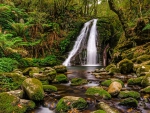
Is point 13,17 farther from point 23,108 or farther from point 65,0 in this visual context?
point 23,108

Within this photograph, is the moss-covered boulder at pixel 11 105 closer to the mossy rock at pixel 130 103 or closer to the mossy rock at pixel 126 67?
the mossy rock at pixel 130 103

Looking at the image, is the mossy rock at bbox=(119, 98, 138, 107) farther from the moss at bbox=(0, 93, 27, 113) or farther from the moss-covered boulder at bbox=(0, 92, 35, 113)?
the moss at bbox=(0, 93, 27, 113)

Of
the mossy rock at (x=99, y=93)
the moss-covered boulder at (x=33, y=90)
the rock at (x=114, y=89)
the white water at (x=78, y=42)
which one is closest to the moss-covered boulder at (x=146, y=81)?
the rock at (x=114, y=89)

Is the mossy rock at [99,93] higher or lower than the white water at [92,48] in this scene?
lower

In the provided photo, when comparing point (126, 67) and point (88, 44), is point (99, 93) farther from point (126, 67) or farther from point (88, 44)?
point (88, 44)

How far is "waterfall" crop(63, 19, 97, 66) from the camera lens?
18422 millimetres

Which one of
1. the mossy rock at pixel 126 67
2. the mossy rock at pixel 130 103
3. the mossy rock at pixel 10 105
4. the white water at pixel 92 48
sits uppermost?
the white water at pixel 92 48

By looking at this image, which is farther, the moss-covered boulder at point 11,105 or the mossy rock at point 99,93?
the mossy rock at point 99,93

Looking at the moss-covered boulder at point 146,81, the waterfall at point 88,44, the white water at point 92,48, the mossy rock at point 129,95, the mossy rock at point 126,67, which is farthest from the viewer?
the waterfall at point 88,44

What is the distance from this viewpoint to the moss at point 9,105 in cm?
419

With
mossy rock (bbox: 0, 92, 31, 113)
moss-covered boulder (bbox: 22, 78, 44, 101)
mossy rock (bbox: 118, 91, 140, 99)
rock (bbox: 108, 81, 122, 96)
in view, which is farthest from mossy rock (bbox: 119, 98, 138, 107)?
mossy rock (bbox: 0, 92, 31, 113)

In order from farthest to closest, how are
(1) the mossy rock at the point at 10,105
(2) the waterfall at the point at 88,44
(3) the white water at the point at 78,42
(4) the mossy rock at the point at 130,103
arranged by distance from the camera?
(3) the white water at the point at 78,42, (2) the waterfall at the point at 88,44, (4) the mossy rock at the point at 130,103, (1) the mossy rock at the point at 10,105

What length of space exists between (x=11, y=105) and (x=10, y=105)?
0.07ft

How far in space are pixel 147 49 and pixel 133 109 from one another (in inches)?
348
